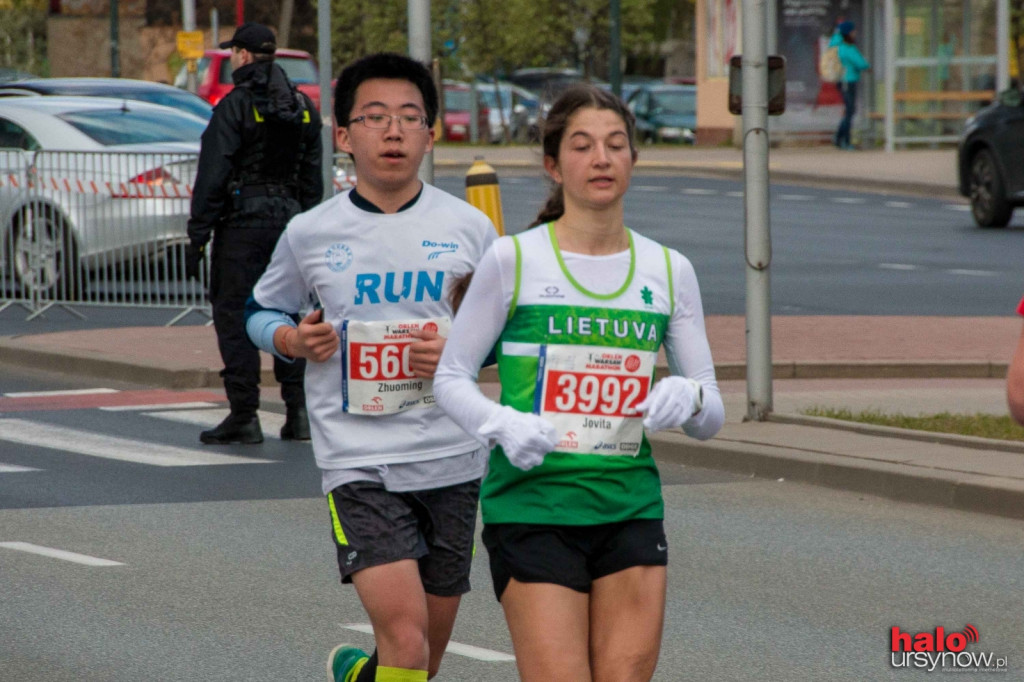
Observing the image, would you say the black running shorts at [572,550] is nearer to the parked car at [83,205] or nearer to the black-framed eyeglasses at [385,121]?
the black-framed eyeglasses at [385,121]

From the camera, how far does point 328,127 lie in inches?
522

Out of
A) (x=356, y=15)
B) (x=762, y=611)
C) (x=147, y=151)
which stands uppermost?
(x=356, y=15)

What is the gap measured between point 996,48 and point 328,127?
24.5 metres

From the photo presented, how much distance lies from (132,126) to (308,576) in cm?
1063

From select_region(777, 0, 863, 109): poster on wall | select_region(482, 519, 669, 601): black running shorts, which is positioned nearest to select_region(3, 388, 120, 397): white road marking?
select_region(482, 519, 669, 601): black running shorts

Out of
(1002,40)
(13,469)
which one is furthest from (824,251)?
(1002,40)

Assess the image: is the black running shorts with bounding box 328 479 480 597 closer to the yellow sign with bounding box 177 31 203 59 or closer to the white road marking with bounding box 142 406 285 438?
the white road marking with bounding box 142 406 285 438

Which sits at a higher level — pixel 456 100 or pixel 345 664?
pixel 456 100

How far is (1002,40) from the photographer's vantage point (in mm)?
34125

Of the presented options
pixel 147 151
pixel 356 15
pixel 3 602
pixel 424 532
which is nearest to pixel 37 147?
pixel 147 151

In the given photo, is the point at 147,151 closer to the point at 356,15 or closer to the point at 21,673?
the point at 21,673

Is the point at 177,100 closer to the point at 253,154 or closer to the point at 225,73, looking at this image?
the point at 253,154

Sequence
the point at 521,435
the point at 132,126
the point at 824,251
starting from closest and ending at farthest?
1. the point at 521,435
2. the point at 132,126
3. the point at 824,251

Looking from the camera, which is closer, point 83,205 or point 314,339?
point 314,339
